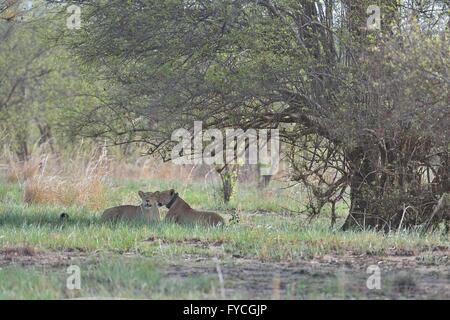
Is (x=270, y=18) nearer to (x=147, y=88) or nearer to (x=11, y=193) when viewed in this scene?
(x=147, y=88)

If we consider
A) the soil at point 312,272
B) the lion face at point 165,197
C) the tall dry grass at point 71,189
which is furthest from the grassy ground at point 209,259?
the tall dry grass at point 71,189

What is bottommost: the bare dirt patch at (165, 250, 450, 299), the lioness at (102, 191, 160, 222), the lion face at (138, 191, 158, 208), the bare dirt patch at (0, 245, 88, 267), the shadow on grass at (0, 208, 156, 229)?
the bare dirt patch at (165, 250, 450, 299)

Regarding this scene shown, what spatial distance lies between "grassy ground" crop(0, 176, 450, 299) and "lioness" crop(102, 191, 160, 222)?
0.88 feet

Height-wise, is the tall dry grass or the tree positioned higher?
the tree

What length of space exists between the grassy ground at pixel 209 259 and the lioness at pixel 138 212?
0.27m

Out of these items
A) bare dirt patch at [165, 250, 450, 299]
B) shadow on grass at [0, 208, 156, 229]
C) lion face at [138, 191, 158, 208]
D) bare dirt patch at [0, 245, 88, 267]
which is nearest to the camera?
Result: bare dirt patch at [165, 250, 450, 299]

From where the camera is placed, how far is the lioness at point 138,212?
42.7 feet

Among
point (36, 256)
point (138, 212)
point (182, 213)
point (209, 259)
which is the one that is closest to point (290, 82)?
point (182, 213)

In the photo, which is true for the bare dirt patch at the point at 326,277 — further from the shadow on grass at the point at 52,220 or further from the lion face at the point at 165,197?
the lion face at the point at 165,197

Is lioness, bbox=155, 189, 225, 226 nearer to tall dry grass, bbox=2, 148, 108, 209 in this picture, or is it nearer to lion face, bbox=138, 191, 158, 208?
lion face, bbox=138, 191, 158, 208

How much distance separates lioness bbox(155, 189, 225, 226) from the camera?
12891 mm

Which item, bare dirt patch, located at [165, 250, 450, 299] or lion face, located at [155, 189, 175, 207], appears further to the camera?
lion face, located at [155, 189, 175, 207]

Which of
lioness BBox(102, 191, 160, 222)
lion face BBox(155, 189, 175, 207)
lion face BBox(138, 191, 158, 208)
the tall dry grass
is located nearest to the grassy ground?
lioness BBox(102, 191, 160, 222)

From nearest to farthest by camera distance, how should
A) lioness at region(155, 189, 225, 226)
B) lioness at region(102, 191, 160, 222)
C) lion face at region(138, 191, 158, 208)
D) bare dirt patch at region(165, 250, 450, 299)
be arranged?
bare dirt patch at region(165, 250, 450, 299) < lioness at region(155, 189, 225, 226) < lioness at region(102, 191, 160, 222) < lion face at region(138, 191, 158, 208)
